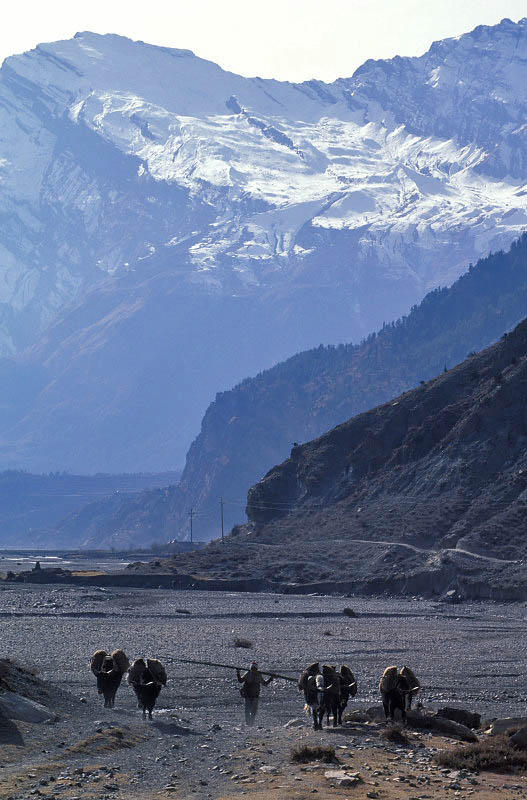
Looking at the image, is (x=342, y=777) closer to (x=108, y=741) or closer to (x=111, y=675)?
(x=108, y=741)

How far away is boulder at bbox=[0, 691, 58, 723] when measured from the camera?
121 ft

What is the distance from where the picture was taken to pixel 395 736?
3575 cm

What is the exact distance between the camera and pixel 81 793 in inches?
1109

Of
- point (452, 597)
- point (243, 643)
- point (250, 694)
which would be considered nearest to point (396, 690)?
point (250, 694)

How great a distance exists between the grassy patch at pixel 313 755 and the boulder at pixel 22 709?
26.0 ft

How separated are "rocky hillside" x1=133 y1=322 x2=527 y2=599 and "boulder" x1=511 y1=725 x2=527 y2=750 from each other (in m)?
77.4

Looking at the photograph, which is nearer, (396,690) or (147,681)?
(396,690)

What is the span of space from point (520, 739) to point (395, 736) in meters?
3.11

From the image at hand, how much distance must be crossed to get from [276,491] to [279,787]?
160 meters

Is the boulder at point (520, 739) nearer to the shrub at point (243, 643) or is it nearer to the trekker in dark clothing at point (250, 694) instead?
the trekker in dark clothing at point (250, 694)

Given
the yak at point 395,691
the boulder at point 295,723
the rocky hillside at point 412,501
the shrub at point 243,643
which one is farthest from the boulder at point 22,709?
the rocky hillside at point 412,501

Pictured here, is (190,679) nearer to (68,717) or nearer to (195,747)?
(68,717)

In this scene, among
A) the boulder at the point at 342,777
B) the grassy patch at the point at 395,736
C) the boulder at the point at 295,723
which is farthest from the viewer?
the boulder at the point at 295,723

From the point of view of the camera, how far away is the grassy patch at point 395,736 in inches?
1401
